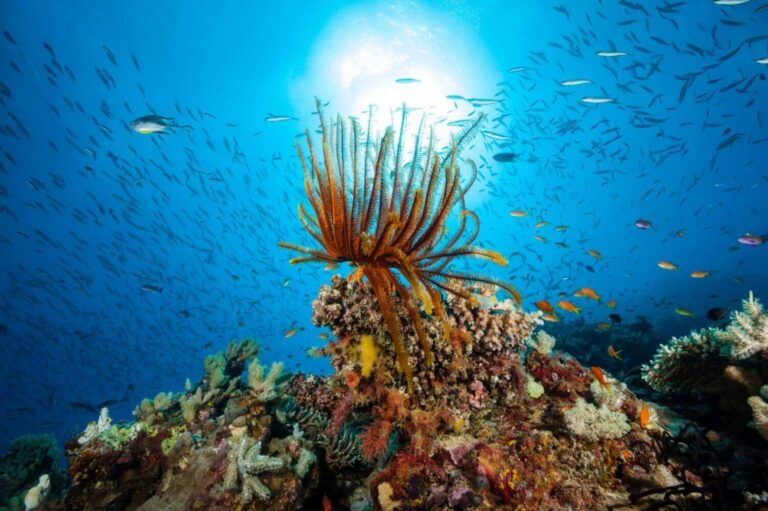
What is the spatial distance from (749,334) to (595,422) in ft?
7.91

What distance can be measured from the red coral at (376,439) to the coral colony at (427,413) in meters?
0.02

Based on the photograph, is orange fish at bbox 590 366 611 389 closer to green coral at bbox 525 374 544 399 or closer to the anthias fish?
green coral at bbox 525 374 544 399

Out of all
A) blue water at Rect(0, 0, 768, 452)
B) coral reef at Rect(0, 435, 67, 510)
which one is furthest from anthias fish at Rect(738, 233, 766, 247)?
coral reef at Rect(0, 435, 67, 510)

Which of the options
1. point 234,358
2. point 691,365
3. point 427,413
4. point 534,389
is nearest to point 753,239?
point 691,365

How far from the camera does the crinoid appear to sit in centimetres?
319

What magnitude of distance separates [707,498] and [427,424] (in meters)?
2.38

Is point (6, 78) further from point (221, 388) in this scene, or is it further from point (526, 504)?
point (526, 504)

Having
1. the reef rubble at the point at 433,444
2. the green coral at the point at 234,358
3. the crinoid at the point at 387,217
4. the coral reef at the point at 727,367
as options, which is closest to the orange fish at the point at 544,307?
the coral reef at the point at 727,367

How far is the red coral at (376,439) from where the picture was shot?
3461 mm

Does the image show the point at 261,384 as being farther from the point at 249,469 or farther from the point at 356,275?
the point at 356,275

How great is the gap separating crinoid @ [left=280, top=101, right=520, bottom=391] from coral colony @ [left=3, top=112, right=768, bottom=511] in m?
0.02

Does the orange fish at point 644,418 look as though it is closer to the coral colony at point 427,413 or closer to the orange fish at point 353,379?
the coral colony at point 427,413

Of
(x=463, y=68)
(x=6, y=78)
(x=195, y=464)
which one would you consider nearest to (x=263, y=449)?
(x=195, y=464)

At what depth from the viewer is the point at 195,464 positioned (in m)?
4.12
